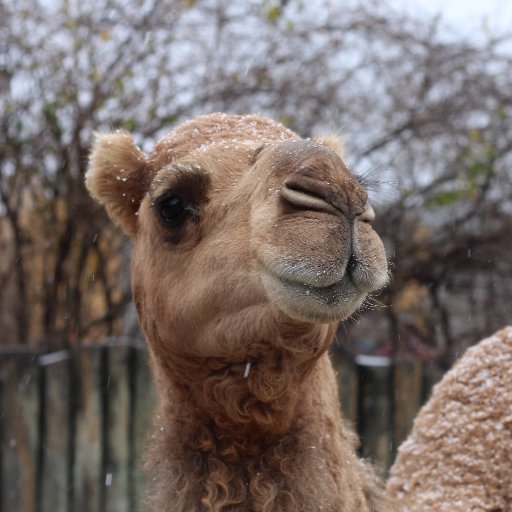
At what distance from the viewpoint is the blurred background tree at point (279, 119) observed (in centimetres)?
644

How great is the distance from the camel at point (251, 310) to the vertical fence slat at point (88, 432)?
3445 millimetres

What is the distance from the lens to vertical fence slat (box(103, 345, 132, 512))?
5996mm

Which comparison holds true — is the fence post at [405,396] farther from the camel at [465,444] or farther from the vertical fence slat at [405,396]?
the camel at [465,444]

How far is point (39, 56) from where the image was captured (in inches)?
252

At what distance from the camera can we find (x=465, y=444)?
119 inches

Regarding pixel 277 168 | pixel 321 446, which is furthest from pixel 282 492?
pixel 277 168

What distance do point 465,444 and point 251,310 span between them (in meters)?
1.32

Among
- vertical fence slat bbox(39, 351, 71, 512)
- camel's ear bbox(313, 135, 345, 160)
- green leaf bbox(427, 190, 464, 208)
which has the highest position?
green leaf bbox(427, 190, 464, 208)

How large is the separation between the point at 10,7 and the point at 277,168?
514 cm

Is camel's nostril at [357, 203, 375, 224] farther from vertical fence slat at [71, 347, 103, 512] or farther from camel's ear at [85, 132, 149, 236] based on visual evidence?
vertical fence slat at [71, 347, 103, 512]

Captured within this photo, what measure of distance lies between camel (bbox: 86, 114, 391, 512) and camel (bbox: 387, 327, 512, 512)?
1.35 ft

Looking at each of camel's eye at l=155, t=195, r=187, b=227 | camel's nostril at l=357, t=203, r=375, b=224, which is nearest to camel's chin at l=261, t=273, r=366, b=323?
camel's nostril at l=357, t=203, r=375, b=224

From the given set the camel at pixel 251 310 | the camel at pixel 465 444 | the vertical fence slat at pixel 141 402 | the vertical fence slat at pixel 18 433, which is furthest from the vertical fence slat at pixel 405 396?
the camel at pixel 251 310

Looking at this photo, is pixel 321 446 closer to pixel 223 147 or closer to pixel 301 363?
pixel 301 363
